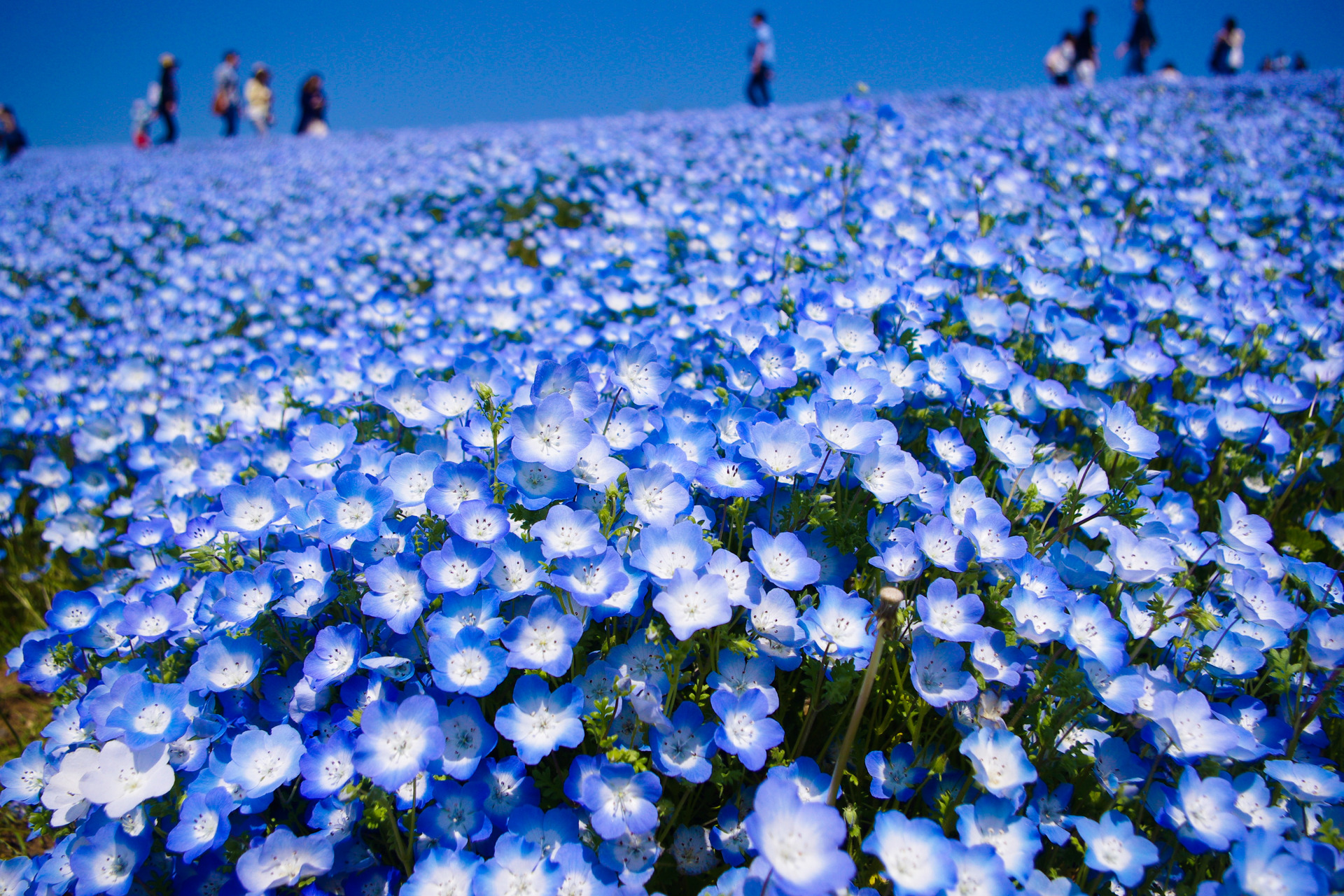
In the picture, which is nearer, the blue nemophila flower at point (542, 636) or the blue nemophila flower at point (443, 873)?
the blue nemophila flower at point (443, 873)

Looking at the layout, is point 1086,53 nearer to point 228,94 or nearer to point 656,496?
point 656,496

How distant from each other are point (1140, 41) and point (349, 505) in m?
18.6

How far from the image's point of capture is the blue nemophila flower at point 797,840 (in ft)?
3.60

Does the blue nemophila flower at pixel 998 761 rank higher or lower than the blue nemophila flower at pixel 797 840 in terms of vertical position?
lower

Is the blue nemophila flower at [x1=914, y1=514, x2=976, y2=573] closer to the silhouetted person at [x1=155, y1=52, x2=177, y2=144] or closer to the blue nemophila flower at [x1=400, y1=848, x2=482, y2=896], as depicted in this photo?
the blue nemophila flower at [x1=400, y1=848, x2=482, y2=896]

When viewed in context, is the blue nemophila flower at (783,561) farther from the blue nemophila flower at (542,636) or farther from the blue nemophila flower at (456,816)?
the blue nemophila flower at (456,816)

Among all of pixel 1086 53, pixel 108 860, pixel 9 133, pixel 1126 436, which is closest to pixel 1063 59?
pixel 1086 53

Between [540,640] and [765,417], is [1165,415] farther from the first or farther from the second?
[540,640]

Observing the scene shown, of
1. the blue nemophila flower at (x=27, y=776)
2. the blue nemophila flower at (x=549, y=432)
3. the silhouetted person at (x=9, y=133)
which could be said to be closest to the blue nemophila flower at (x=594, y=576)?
the blue nemophila flower at (x=549, y=432)

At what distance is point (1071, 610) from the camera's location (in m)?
1.59

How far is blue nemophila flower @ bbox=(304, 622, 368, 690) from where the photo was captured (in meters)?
1.52

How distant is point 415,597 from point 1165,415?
2.67 metres

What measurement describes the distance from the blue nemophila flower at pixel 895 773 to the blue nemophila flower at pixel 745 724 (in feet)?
→ 0.85

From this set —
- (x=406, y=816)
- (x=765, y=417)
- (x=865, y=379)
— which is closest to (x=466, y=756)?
(x=406, y=816)
